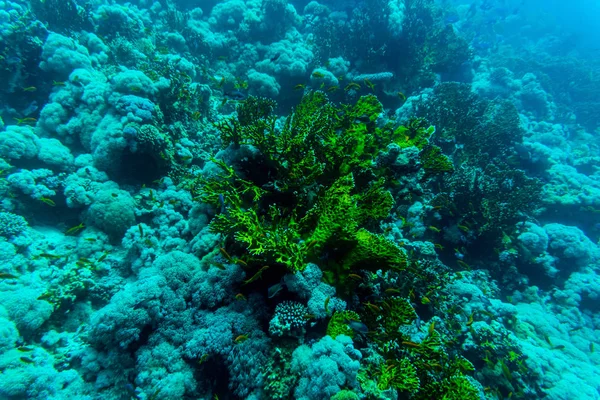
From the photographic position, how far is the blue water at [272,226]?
389 centimetres

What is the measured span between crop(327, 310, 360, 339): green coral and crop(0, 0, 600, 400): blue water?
0.03m

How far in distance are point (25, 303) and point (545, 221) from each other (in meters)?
16.2

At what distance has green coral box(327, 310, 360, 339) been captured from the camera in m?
3.77

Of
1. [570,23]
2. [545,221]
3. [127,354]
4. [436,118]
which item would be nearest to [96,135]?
[127,354]

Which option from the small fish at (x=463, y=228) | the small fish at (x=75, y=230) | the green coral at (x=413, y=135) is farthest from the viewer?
the small fish at (x=463, y=228)

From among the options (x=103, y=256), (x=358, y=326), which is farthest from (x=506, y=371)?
(x=103, y=256)

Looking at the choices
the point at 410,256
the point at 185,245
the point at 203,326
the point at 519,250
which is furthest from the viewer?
the point at 519,250

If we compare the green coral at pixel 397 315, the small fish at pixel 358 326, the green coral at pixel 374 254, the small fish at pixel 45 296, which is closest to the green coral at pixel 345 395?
the small fish at pixel 358 326

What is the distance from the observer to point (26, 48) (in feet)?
30.1

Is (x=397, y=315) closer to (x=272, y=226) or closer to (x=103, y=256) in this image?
(x=272, y=226)

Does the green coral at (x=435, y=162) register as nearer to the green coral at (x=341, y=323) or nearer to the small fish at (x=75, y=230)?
the green coral at (x=341, y=323)

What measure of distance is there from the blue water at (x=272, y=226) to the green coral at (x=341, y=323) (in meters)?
0.03

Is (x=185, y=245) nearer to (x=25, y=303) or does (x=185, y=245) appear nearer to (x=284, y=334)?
(x=25, y=303)

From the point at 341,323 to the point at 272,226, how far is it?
A: 1604mm
